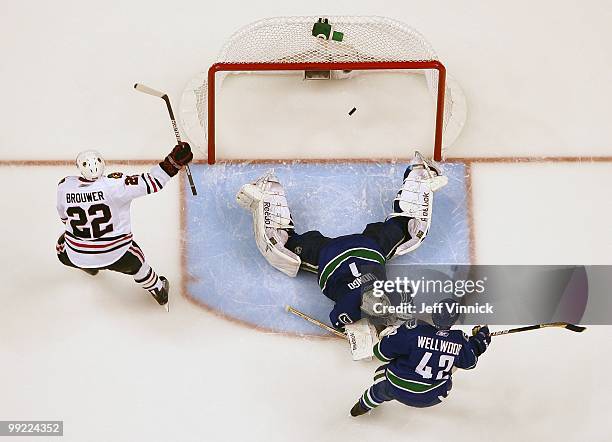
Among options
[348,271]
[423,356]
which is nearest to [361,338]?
[348,271]

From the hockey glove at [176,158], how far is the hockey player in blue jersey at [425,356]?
108 centimetres

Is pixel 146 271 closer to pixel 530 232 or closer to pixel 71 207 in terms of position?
pixel 71 207

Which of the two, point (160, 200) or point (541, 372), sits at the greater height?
point (160, 200)

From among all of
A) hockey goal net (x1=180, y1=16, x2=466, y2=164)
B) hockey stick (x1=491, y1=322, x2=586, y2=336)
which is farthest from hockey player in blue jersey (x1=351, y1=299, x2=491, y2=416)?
hockey goal net (x1=180, y1=16, x2=466, y2=164)

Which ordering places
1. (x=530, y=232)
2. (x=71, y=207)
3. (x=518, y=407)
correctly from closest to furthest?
1. (x=71, y=207)
2. (x=518, y=407)
3. (x=530, y=232)

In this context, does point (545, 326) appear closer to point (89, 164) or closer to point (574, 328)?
point (574, 328)

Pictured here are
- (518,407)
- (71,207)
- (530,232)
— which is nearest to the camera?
(71,207)

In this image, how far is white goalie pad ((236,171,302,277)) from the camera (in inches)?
235

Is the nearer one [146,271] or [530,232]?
[146,271]

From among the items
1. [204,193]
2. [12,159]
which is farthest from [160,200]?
[12,159]

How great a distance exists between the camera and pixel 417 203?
603 centimetres

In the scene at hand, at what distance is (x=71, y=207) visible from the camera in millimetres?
5500

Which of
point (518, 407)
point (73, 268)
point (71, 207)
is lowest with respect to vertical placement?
point (518, 407)

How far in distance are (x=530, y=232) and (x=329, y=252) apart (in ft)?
3.34
